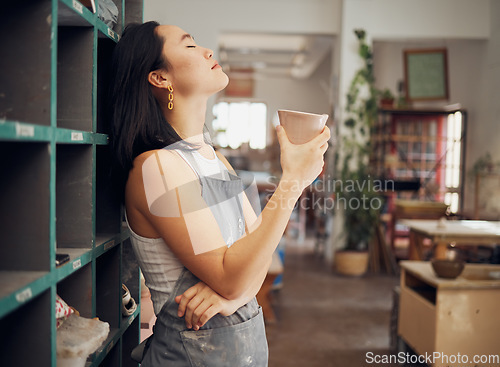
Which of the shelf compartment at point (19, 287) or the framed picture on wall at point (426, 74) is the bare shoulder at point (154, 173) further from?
the framed picture on wall at point (426, 74)

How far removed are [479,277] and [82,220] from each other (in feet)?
8.80

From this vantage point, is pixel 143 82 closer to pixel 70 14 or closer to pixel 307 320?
pixel 70 14

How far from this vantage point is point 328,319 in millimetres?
3961

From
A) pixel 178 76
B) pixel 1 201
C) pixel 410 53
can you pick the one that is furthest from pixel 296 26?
pixel 1 201

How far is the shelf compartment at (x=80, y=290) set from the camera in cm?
120

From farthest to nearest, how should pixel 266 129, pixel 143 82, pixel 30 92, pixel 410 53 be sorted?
1. pixel 266 129
2. pixel 410 53
3. pixel 143 82
4. pixel 30 92

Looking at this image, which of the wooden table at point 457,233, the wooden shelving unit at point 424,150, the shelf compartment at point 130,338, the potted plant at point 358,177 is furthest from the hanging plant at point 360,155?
the shelf compartment at point 130,338

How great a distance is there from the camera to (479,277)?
119 inches

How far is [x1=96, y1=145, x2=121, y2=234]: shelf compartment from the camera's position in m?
1.39

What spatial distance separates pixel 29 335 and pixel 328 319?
335cm

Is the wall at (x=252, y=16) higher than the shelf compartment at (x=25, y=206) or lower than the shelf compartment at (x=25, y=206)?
higher

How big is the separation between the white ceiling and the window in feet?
3.11

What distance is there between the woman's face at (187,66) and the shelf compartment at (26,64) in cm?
35

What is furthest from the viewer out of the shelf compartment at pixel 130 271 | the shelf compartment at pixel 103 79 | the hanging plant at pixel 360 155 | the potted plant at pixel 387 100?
the potted plant at pixel 387 100
